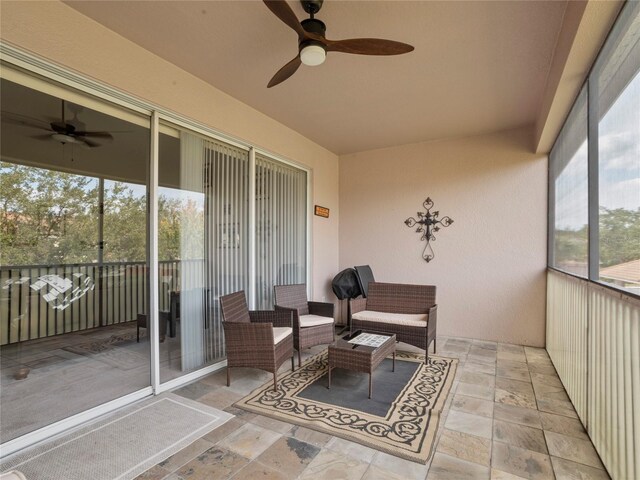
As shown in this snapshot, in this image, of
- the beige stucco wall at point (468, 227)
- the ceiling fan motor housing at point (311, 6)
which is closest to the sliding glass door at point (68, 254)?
the ceiling fan motor housing at point (311, 6)

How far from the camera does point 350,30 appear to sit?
229 cm

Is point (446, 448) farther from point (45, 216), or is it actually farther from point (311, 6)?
point (45, 216)

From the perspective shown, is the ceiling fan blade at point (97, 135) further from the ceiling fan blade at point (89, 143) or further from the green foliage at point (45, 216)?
A: the green foliage at point (45, 216)

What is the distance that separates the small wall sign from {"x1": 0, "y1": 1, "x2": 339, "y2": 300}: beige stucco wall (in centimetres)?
78

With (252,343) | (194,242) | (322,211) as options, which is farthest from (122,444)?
Result: (322,211)

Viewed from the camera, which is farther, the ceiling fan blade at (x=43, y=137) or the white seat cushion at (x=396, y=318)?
the white seat cushion at (x=396, y=318)

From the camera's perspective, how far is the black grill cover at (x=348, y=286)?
4.77 m

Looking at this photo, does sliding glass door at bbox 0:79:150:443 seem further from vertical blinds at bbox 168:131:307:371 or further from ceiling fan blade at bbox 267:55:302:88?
ceiling fan blade at bbox 267:55:302:88

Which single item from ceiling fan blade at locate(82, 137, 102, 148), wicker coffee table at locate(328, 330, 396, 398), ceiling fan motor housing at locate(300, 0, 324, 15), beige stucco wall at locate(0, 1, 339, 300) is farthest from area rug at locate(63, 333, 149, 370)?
ceiling fan motor housing at locate(300, 0, 324, 15)

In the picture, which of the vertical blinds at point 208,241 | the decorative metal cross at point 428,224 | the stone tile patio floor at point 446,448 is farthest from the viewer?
the decorative metal cross at point 428,224

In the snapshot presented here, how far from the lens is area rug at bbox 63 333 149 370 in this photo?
3.29 m

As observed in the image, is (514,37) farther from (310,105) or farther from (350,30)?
(310,105)

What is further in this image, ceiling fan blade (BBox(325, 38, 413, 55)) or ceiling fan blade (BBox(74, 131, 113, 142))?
ceiling fan blade (BBox(74, 131, 113, 142))

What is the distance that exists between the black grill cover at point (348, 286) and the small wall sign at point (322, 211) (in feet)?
3.23
